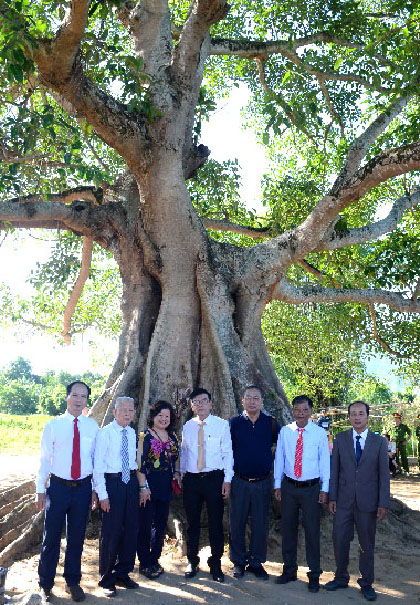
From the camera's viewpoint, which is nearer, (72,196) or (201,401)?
(201,401)

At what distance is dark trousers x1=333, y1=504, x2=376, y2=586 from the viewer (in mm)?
5129

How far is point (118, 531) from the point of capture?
16.4ft

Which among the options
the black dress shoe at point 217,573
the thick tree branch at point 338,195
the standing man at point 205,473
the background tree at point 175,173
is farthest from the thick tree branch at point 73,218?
the black dress shoe at point 217,573

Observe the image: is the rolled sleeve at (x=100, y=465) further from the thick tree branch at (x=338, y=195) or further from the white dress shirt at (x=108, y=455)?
the thick tree branch at (x=338, y=195)

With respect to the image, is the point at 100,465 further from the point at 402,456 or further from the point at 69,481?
the point at 402,456

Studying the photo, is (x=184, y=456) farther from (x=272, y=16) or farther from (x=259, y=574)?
(x=272, y=16)

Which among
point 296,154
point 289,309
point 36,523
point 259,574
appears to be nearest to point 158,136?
point 36,523

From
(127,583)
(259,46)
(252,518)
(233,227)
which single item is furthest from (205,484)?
(259,46)

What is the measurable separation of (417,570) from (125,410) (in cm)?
309

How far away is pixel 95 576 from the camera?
209 inches

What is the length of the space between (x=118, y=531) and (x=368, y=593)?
2062 millimetres

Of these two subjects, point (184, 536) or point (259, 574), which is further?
point (184, 536)

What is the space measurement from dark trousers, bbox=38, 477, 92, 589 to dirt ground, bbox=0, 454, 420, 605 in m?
0.18

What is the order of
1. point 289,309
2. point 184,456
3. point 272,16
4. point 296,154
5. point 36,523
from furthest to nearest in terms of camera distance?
point 289,309 → point 296,154 → point 272,16 → point 36,523 → point 184,456
